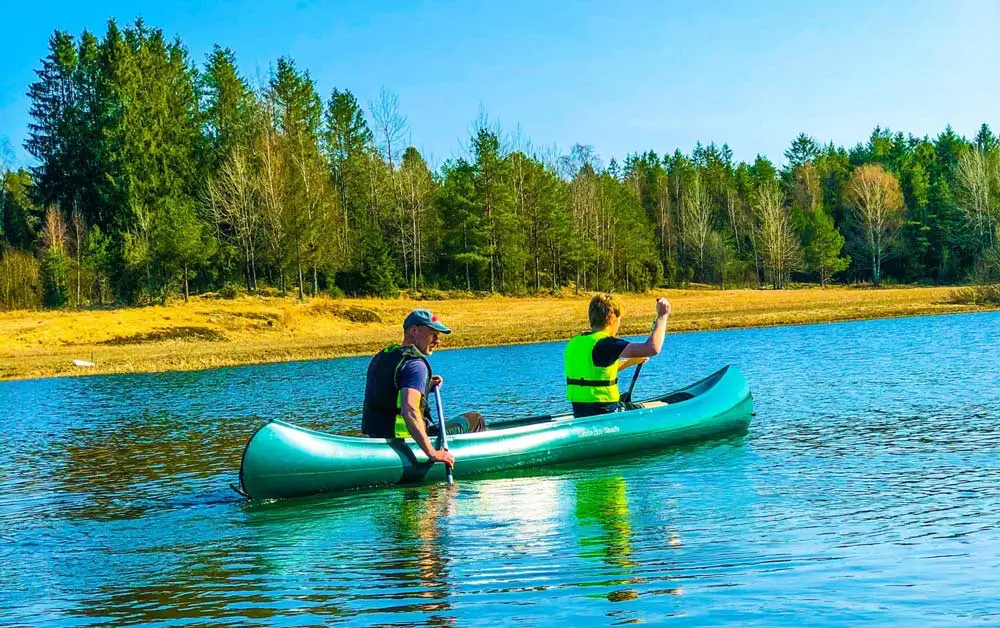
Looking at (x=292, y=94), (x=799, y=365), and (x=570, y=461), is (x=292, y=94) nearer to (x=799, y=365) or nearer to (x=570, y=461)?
(x=799, y=365)

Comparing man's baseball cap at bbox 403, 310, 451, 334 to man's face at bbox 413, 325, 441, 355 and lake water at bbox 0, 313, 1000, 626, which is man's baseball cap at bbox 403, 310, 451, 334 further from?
lake water at bbox 0, 313, 1000, 626

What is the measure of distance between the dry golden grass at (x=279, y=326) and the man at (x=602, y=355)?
21.4m

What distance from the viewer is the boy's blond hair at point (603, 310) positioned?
10.6 m

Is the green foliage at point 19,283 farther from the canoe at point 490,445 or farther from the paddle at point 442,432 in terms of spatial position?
the paddle at point 442,432

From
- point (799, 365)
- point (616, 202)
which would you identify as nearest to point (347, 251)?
point (616, 202)

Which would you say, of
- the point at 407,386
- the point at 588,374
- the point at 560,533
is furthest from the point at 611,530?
the point at 588,374

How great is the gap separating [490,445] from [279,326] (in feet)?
99.7

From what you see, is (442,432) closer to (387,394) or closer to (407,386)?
(387,394)

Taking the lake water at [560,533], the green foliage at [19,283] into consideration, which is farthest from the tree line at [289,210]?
the lake water at [560,533]

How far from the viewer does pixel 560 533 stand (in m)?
7.62

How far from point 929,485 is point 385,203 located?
51862mm

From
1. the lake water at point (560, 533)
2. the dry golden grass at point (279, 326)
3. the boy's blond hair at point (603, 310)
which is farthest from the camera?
the dry golden grass at point (279, 326)

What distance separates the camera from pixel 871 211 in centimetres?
7750

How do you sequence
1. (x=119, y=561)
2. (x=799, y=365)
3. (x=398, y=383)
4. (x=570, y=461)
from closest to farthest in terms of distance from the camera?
1. (x=119, y=561)
2. (x=398, y=383)
3. (x=570, y=461)
4. (x=799, y=365)
